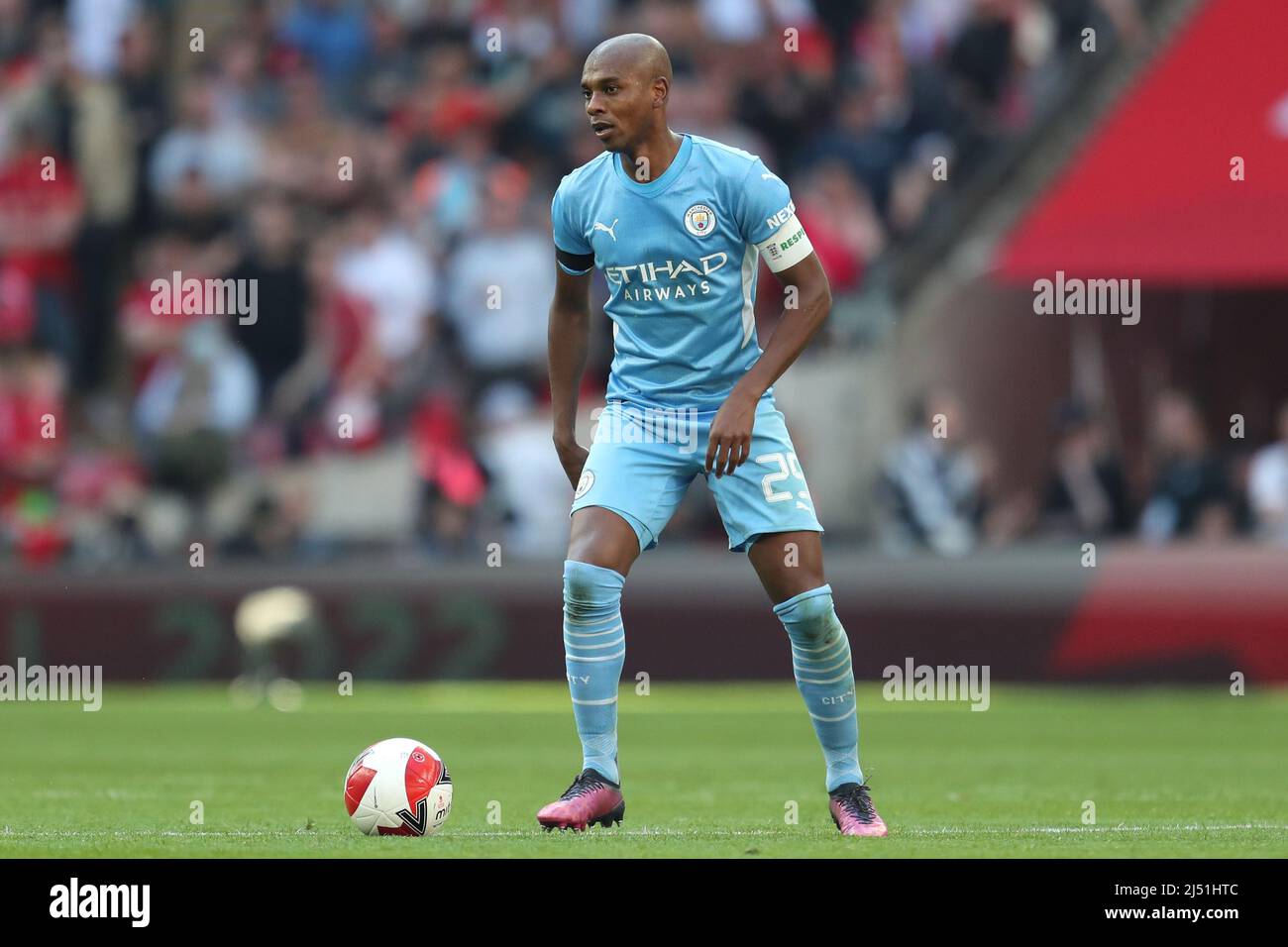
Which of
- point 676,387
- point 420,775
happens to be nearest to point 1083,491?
point 676,387

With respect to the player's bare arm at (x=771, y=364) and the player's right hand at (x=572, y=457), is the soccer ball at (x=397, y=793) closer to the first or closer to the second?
the player's right hand at (x=572, y=457)

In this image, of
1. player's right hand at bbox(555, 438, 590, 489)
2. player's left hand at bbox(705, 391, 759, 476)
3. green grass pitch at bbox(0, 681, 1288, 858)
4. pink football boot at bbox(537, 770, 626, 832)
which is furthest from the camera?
player's right hand at bbox(555, 438, 590, 489)

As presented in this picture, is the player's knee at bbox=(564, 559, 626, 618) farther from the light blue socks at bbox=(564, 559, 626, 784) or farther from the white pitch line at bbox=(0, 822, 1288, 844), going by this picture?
the white pitch line at bbox=(0, 822, 1288, 844)

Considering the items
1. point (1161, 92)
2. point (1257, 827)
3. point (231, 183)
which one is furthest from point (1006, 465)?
point (1257, 827)

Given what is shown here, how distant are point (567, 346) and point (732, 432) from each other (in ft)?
3.09

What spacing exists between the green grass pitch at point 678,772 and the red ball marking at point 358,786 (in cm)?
11

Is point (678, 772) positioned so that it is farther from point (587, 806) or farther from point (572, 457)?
point (587, 806)

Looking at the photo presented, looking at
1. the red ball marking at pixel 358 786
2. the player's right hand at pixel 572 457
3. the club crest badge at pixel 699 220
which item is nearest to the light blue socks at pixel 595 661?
the player's right hand at pixel 572 457

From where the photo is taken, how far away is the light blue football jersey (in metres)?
8.52

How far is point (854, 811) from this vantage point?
8492 mm

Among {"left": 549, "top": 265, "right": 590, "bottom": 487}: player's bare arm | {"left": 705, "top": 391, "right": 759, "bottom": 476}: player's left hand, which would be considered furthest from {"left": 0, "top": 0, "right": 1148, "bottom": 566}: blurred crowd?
{"left": 705, "top": 391, "right": 759, "bottom": 476}: player's left hand

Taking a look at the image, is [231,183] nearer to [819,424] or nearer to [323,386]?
[323,386]

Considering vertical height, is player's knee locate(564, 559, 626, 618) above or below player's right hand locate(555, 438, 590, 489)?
below

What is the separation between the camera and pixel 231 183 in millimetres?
20719
